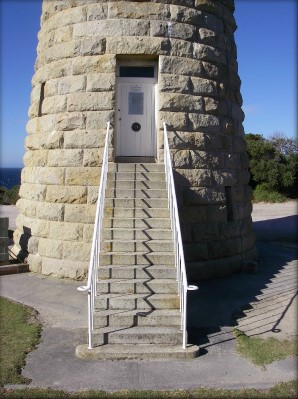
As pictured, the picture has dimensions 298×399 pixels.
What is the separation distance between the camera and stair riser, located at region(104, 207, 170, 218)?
7.93 meters

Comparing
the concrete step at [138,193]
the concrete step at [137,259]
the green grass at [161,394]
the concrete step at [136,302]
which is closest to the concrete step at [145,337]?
the concrete step at [136,302]

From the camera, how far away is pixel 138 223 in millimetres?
7797

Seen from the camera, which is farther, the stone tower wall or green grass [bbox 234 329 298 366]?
the stone tower wall

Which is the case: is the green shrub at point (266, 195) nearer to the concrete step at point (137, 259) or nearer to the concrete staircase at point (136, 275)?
the concrete staircase at point (136, 275)

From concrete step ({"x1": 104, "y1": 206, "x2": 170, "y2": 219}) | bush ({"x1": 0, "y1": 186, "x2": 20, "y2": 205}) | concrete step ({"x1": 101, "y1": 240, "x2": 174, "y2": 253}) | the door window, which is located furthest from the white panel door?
bush ({"x1": 0, "y1": 186, "x2": 20, "y2": 205})

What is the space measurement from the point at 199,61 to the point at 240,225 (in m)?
4.10

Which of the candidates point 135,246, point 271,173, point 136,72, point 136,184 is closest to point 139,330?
point 135,246

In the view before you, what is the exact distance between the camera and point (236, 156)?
11000mm

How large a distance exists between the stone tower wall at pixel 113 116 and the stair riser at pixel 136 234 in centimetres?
191

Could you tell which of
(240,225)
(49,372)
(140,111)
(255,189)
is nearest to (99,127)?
(140,111)

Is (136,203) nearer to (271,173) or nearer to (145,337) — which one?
(145,337)

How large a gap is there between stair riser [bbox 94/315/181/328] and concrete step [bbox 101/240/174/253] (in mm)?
1411

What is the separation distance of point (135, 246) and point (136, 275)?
626mm

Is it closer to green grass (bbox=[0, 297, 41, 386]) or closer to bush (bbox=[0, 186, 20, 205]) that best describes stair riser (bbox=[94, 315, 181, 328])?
green grass (bbox=[0, 297, 41, 386])
